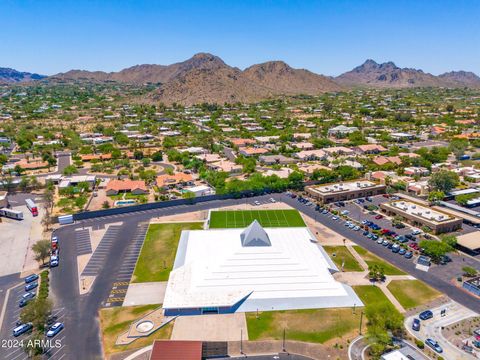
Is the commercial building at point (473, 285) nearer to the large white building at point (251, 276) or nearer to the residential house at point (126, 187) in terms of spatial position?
the large white building at point (251, 276)

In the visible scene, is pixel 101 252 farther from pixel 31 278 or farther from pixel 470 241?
pixel 470 241

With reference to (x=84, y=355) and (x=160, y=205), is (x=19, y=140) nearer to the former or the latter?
(x=160, y=205)

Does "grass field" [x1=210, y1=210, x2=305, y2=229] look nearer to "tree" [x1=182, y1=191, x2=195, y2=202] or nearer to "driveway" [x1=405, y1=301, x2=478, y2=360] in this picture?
"tree" [x1=182, y1=191, x2=195, y2=202]

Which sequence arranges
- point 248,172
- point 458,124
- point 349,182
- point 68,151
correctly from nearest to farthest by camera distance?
1. point 349,182
2. point 248,172
3. point 68,151
4. point 458,124

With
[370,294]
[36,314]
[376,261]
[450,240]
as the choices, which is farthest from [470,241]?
[36,314]

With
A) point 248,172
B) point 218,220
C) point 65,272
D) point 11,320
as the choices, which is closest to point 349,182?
point 248,172
